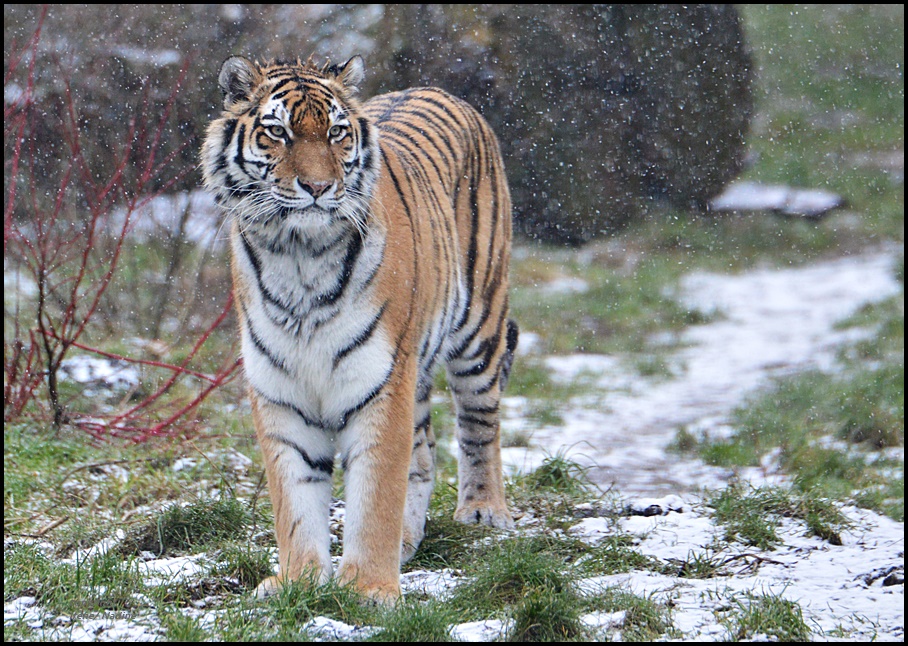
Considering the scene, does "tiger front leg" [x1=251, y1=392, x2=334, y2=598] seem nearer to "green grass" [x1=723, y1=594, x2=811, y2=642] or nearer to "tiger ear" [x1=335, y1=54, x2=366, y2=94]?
"tiger ear" [x1=335, y1=54, x2=366, y2=94]

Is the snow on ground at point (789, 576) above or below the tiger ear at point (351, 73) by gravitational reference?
below

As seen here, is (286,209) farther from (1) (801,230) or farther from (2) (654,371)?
(1) (801,230)

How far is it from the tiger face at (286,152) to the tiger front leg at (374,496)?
2.06ft

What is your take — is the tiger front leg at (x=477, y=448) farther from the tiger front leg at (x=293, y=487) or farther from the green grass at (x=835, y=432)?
the green grass at (x=835, y=432)

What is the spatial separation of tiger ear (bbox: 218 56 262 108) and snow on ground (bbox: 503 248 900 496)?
7.91 feet

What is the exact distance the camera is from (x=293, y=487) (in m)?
3.31

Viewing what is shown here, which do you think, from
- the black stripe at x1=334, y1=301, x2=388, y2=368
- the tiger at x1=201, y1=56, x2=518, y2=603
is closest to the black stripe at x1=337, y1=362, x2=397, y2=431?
the tiger at x1=201, y1=56, x2=518, y2=603

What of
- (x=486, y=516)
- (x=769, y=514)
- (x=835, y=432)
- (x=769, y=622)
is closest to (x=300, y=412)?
(x=486, y=516)

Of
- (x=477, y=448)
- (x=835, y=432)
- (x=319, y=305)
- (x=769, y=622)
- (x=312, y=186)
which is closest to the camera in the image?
(x=769, y=622)

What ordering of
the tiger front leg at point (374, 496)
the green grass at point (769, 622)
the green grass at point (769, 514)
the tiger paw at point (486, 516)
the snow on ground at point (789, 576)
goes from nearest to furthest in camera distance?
the green grass at point (769, 622), the snow on ground at point (789, 576), the tiger front leg at point (374, 496), the green grass at point (769, 514), the tiger paw at point (486, 516)

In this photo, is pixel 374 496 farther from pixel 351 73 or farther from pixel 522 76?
A: pixel 522 76

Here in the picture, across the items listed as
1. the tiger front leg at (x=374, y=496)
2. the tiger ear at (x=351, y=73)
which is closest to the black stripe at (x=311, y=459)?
the tiger front leg at (x=374, y=496)

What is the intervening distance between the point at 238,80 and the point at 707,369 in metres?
5.21

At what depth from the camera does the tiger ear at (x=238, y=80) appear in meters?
3.29
